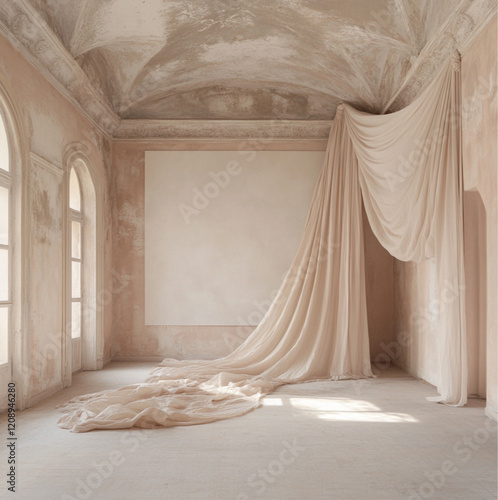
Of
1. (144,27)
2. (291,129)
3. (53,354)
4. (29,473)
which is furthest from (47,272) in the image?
(291,129)

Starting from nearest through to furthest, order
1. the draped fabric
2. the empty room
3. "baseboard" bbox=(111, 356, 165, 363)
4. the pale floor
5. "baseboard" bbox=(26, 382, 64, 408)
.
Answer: the pale floor, the empty room, the draped fabric, "baseboard" bbox=(26, 382, 64, 408), "baseboard" bbox=(111, 356, 165, 363)

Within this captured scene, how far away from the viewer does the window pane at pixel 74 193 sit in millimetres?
6836

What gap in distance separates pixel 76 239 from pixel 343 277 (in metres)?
3.69

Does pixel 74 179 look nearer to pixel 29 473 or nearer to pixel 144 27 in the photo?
pixel 144 27

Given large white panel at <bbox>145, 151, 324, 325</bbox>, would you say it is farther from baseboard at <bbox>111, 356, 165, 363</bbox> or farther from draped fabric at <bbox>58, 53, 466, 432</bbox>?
draped fabric at <bbox>58, 53, 466, 432</bbox>

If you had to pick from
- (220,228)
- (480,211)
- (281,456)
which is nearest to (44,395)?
(281,456)

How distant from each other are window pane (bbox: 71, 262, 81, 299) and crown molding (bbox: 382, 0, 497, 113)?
4847mm

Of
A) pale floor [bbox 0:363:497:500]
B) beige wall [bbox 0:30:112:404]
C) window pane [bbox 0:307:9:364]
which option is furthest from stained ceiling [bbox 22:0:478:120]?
pale floor [bbox 0:363:497:500]

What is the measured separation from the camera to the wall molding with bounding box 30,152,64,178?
16.9ft

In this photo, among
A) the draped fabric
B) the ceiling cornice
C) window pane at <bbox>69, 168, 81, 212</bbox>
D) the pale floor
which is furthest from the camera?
window pane at <bbox>69, 168, 81, 212</bbox>

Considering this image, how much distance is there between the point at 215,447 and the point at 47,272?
2.82 m

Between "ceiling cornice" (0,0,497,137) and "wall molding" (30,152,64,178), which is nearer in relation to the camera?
"ceiling cornice" (0,0,497,137)

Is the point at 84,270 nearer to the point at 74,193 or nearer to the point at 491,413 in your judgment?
the point at 74,193

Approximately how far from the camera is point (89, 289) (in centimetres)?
719
